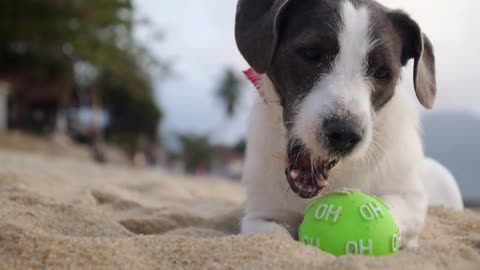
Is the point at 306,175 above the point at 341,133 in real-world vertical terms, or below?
below

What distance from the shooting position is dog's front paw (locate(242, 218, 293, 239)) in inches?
111

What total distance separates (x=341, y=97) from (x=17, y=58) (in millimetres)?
20300

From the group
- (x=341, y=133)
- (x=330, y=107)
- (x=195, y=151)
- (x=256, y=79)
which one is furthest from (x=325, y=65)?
(x=195, y=151)

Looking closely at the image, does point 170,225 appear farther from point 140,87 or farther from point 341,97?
point 140,87

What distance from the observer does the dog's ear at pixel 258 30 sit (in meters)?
2.84

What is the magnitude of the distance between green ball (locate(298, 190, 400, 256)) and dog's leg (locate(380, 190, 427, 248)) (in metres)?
0.25

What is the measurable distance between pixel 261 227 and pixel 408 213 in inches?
31.1

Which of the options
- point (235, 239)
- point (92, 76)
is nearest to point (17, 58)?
point (92, 76)

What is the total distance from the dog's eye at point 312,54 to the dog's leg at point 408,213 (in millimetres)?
874

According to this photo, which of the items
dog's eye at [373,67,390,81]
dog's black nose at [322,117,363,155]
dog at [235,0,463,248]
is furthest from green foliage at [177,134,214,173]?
dog's black nose at [322,117,363,155]

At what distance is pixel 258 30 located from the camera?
290 cm

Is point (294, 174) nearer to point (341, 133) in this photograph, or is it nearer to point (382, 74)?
point (341, 133)

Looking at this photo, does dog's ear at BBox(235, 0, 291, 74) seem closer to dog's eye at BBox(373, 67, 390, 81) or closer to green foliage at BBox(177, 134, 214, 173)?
dog's eye at BBox(373, 67, 390, 81)

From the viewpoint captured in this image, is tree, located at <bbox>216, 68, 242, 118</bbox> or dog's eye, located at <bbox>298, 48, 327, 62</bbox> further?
tree, located at <bbox>216, 68, 242, 118</bbox>
